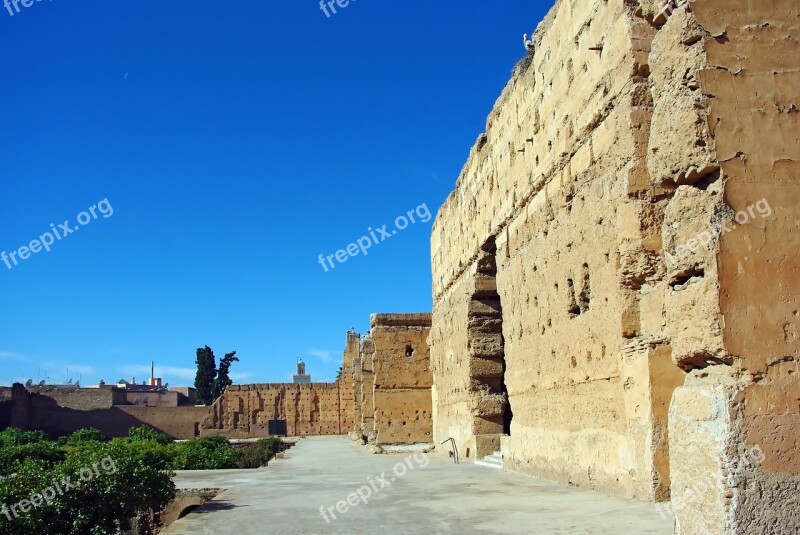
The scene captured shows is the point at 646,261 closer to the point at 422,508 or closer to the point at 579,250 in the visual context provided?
the point at 579,250

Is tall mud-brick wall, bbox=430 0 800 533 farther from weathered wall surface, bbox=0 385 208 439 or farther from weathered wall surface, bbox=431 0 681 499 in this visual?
weathered wall surface, bbox=0 385 208 439

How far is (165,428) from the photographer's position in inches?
1738

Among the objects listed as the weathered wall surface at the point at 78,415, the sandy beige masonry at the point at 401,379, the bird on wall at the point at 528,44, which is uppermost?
the bird on wall at the point at 528,44

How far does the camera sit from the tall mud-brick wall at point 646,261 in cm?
379

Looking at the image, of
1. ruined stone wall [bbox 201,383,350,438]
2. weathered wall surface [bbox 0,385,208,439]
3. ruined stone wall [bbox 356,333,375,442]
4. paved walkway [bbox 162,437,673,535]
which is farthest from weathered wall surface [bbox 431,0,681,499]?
weathered wall surface [bbox 0,385,208,439]

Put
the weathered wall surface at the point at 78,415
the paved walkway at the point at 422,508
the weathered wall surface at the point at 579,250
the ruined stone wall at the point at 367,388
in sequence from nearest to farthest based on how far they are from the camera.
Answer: the paved walkway at the point at 422,508
the weathered wall surface at the point at 579,250
the ruined stone wall at the point at 367,388
the weathered wall surface at the point at 78,415

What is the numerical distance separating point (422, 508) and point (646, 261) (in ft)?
9.78

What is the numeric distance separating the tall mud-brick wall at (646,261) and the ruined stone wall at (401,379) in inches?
244

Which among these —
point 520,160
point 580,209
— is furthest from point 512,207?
point 580,209

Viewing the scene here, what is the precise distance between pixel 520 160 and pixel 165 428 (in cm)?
3833

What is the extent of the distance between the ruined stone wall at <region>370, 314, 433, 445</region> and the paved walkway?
958cm

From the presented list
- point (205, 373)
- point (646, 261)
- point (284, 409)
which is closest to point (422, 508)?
point (646, 261)

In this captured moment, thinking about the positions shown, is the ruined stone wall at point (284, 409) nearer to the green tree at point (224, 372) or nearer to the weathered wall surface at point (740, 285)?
the green tree at point (224, 372)

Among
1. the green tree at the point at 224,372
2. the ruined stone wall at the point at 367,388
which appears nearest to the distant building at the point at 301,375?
the green tree at the point at 224,372
